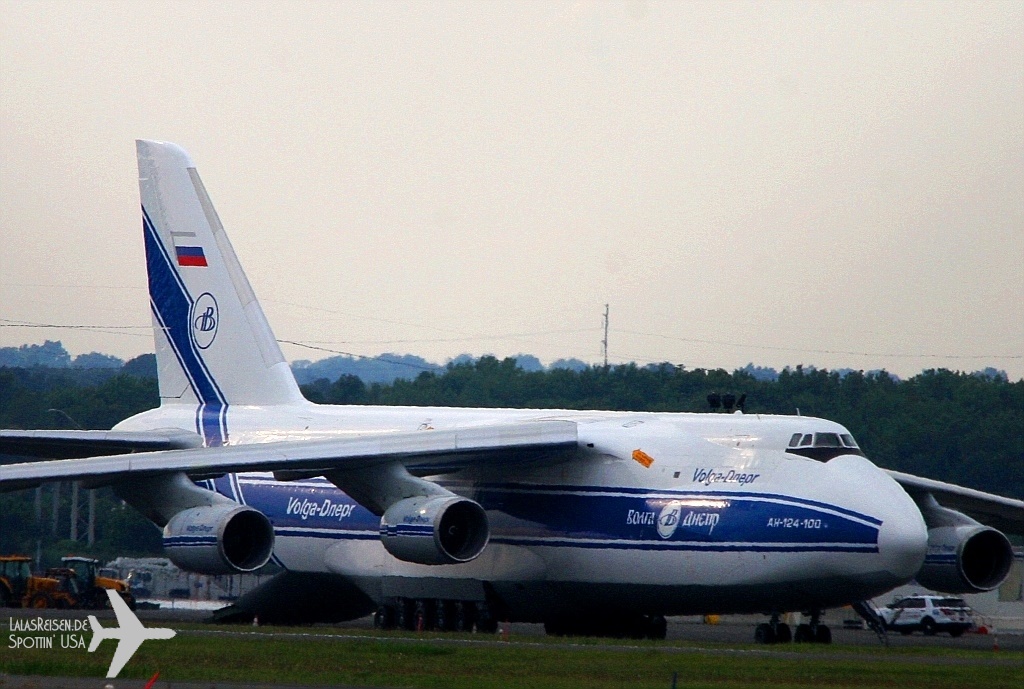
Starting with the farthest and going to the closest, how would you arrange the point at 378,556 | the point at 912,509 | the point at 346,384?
the point at 346,384
the point at 378,556
the point at 912,509

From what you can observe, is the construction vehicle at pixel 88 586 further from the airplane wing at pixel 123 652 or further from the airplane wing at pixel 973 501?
the airplane wing at pixel 973 501

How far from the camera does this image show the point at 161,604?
4259cm

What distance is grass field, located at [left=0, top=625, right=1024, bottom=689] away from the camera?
17269 millimetres

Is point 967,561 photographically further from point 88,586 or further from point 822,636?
point 88,586

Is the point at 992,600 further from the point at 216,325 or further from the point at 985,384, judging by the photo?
the point at 985,384

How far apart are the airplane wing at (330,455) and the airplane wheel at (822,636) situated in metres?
4.47

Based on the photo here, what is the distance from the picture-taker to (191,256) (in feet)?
104

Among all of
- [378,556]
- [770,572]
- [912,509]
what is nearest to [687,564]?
[770,572]

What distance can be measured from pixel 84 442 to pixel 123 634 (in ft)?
29.2

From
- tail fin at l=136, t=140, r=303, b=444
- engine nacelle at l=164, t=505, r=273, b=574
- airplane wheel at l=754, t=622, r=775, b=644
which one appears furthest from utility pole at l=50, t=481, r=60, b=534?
airplane wheel at l=754, t=622, r=775, b=644

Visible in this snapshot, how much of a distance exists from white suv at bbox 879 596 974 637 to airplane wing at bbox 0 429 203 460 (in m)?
17.3

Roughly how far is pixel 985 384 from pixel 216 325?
4863 centimetres

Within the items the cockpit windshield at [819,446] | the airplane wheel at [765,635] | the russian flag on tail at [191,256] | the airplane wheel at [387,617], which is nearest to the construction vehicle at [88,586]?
the russian flag on tail at [191,256]

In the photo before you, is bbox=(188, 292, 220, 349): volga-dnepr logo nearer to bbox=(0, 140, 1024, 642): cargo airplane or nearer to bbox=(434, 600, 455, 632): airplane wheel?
bbox=(0, 140, 1024, 642): cargo airplane
